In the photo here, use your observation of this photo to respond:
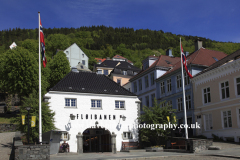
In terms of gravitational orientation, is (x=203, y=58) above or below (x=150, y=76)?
above

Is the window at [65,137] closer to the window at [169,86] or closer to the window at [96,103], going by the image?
the window at [96,103]

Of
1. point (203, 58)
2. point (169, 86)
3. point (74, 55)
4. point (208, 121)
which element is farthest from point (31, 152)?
point (74, 55)

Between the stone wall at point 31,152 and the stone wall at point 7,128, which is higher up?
the stone wall at point 7,128

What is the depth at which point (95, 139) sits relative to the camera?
107ft

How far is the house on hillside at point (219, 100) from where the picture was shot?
27828 mm

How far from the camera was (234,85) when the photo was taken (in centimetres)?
2802

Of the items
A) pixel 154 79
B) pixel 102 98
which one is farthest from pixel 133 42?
pixel 102 98

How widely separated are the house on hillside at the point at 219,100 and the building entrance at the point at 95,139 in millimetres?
11050

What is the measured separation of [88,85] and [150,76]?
14.4 m

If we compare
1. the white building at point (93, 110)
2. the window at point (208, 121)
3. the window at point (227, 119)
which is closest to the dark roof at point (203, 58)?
the window at point (208, 121)

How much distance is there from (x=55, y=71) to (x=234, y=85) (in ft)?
128

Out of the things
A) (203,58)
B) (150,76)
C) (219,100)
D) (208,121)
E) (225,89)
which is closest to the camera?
(225,89)

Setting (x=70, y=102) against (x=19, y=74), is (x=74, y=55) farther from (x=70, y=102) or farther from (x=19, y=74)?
(x=70, y=102)

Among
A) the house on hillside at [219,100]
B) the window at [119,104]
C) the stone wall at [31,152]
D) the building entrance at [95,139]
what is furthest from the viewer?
the window at [119,104]
